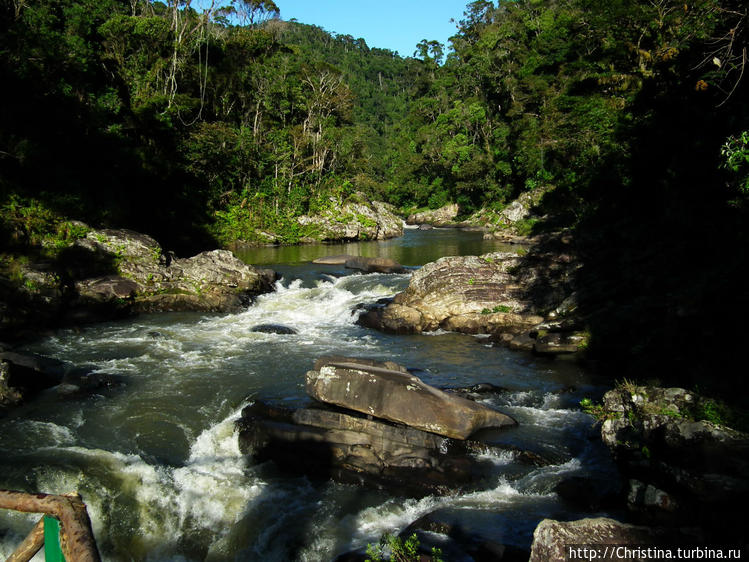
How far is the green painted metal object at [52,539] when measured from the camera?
5.60ft

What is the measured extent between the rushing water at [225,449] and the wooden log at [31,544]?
198 inches

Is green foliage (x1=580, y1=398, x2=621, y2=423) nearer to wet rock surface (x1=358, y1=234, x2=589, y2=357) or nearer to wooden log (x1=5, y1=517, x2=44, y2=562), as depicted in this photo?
wet rock surface (x1=358, y1=234, x2=589, y2=357)

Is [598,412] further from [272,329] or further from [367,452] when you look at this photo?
[272,329]

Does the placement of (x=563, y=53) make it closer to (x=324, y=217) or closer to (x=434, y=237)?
(x=434, y=237)

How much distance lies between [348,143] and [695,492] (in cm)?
4075

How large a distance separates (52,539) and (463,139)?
2340 inches

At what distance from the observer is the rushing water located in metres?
6.46

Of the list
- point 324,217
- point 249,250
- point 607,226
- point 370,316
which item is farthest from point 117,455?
point 324,217

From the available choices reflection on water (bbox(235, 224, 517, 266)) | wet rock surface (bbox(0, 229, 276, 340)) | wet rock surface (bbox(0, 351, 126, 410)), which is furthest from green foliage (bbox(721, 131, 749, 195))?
reflection on water (bbox(235, 224, 517, 266))

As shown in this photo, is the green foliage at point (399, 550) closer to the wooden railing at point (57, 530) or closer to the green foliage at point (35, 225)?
the wooden railing at point (57, 530)

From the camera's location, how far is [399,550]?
16.8ft

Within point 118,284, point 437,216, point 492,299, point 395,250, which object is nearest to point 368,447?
point 492,299

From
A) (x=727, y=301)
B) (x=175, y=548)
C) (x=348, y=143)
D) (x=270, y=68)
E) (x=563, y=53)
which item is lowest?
(x=175, y=548)

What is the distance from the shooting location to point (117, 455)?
25.6ft
